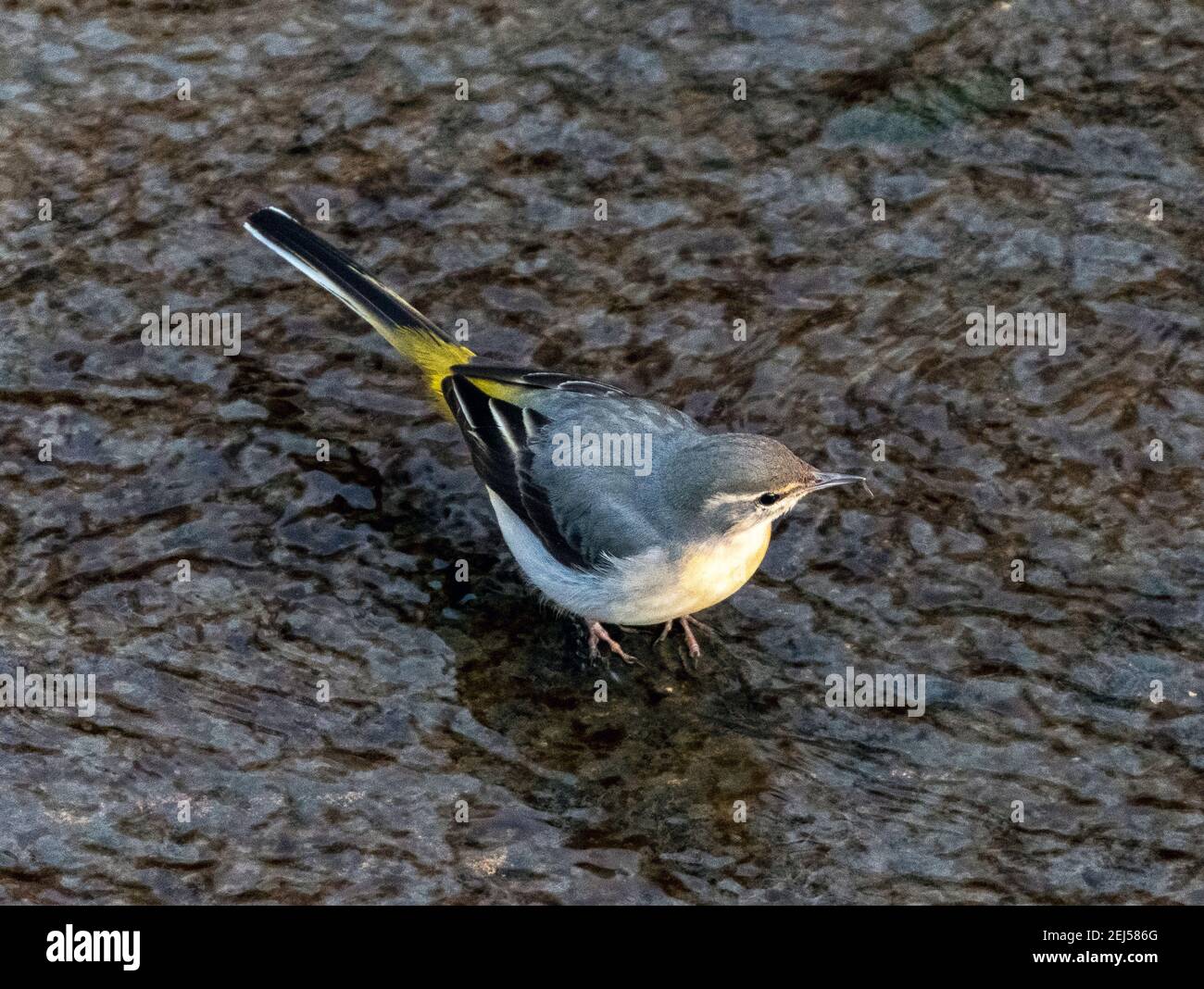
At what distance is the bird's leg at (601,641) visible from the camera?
7.54 meters

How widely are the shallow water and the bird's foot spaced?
0.26ft

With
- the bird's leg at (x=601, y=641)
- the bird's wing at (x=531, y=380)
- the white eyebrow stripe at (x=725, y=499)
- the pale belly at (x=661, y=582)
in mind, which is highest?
the bird's wing at (x=531, y=380)

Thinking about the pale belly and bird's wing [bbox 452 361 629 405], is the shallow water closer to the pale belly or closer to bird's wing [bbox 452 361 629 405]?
the pale belly

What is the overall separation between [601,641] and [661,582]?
0.62 m

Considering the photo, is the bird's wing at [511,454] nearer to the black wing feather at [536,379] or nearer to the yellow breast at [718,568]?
the black wing feather at [536,379]

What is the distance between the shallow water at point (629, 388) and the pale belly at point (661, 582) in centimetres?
34

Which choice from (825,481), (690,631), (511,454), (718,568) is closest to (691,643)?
(690,631)

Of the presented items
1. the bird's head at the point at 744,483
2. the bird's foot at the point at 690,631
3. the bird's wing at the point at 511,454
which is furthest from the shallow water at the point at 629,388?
the bird's head at the point at 744,483

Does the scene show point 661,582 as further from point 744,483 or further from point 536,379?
point 536,379

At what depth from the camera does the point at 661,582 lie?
23.4 feet

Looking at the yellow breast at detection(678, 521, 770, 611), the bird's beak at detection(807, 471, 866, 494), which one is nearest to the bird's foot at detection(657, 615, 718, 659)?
the yellow breast at detection(678, 521, 770, 611)

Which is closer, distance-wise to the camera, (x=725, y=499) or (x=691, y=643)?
(x=725, y=499)

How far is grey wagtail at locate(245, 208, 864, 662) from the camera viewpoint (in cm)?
707

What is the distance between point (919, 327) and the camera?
27.6ft
